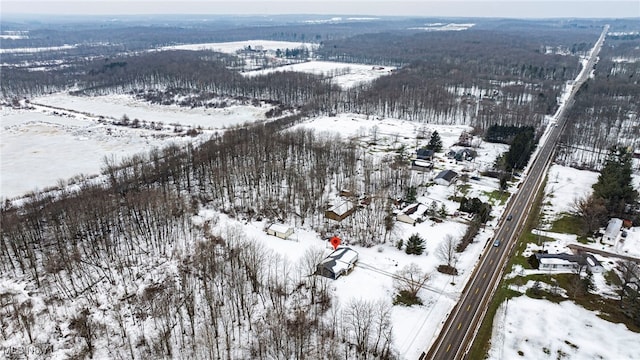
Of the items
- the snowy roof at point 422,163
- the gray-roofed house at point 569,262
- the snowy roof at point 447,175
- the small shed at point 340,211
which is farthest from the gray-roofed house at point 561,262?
the snowy roof at point 422,163

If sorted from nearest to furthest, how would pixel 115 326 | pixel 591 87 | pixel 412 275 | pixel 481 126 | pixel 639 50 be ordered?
1. pixel 115 326
2. pixel 412 275
3. pixel 481 126
4. pixel 591 87
5. pixel 639 50

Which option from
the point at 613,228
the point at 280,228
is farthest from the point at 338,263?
the point at 613,228

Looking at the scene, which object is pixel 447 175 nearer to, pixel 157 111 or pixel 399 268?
pixel 399 268

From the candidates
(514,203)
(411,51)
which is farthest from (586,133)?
(411,51)

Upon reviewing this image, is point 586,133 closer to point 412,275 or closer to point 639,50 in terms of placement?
point 412,275

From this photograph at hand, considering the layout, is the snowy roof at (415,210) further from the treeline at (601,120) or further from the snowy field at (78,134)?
the snowy field at (78,134)

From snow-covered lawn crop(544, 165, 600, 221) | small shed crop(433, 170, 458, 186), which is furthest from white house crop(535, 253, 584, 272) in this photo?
small shed crop(433, 170, 458, 186)
